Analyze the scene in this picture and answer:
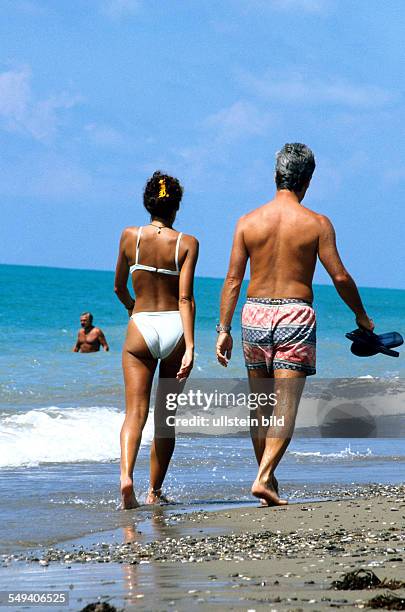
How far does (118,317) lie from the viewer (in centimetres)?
4772

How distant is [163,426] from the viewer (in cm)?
652

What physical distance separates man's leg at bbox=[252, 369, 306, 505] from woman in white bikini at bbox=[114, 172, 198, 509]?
1.79ft

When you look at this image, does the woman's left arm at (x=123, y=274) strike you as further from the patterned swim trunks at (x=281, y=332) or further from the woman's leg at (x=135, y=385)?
the patterned swim trunks at (x=281, y=332)

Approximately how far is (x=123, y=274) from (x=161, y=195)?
1.71 ft

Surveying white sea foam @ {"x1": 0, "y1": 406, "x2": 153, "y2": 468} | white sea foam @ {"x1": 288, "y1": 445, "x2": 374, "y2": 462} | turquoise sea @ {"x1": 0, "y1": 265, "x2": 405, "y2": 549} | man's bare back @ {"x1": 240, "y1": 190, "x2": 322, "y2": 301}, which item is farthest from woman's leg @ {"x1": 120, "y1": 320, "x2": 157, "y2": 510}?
white sea foam @ {"x1": 288, "y1": 445, "x2": 374, "y2": 462}

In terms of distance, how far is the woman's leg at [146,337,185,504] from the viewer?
20.9 ft

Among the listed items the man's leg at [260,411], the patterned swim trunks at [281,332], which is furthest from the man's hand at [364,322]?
the man's leg at [260,411]

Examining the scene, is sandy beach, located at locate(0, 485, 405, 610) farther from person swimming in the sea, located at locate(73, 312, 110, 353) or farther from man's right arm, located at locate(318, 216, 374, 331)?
person swimming in the sea, located at locate(73, 312, 110, 353)

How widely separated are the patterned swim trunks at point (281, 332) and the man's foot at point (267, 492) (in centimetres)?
65

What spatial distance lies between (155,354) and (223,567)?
223 cm

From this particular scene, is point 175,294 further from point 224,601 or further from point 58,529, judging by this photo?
point 224,601

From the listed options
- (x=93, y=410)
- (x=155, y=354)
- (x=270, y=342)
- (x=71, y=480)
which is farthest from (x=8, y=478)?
(x=93, y=410)

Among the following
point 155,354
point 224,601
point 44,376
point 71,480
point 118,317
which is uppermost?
point 118,317

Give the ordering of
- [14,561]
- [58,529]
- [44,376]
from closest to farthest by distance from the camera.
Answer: [14,561]
[58,529]
[44,376]
